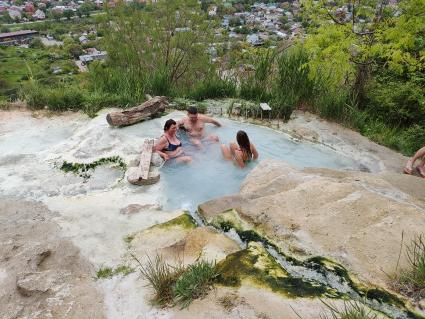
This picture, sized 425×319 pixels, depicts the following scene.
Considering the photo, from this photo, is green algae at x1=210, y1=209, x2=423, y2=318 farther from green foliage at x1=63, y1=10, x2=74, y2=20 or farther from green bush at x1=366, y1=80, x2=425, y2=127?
green foliage at x1=63, y1=10, x2=74, y2=20

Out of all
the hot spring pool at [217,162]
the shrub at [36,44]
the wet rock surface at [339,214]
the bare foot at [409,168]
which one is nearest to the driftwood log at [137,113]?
the hot spring pool at [217,162]

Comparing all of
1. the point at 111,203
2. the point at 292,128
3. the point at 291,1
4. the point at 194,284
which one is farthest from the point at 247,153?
the point at 291,1

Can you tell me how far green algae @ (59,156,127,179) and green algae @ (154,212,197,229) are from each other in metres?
1.54

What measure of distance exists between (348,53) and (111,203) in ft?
15.2

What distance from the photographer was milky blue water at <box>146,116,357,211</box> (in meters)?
4.68

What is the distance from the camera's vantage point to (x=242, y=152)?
5527 mm

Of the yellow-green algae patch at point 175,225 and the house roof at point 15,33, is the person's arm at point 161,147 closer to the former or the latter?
the yellow-green algae patch at point 175,225

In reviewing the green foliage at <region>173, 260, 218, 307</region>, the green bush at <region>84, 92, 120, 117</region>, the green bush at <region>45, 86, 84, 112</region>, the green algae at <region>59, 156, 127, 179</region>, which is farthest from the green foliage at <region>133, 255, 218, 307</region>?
the green bush at <region>45, 86, 84, 112</region>

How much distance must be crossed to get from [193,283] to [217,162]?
3.20 m

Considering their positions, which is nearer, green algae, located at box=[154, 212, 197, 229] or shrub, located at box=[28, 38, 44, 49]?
green algae, located at box=[154, 212, 197, 229]

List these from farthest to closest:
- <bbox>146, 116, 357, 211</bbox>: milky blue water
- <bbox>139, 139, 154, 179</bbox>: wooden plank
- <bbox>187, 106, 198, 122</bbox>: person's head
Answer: <bbox>187, 106, 198, 122</bbox>: person's head < <bbox>139, 139, 154, 179</bbox>: wooden plank < <bbox>146, 116, 357, 211</bbox>: milky blue water

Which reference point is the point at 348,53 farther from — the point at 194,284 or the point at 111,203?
the point at 194,284

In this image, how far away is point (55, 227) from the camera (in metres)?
3.86

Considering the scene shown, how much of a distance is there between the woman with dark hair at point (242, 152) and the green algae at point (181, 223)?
1753mm
